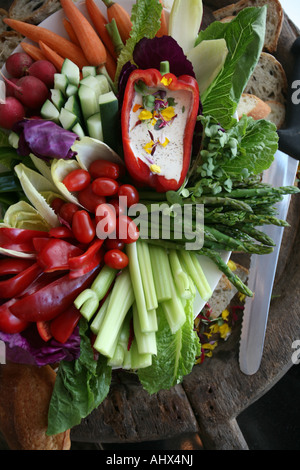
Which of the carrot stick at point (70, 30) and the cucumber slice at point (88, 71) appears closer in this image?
the cucumber slice at point (88, 71)

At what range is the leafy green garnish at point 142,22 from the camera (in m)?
1.85

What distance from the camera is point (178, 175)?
1.84m

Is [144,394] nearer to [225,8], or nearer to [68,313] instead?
[68,313]

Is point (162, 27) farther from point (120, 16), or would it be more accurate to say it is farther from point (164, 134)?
point (164, 134)

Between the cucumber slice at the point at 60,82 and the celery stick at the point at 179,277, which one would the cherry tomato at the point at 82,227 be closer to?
the celery stick at the point at 179,277

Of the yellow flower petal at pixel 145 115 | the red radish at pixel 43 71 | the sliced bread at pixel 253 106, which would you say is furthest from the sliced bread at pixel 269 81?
the red radish at pixel 43 71

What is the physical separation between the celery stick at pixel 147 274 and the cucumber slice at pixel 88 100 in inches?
24.6

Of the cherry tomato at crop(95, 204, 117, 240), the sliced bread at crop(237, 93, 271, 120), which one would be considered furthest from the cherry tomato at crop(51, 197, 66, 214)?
the sliced bread at crop(237, 93, 271, 120)

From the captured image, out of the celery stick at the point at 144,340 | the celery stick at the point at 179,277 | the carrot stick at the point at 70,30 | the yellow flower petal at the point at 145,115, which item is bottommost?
the celery stick at the point at 144,340

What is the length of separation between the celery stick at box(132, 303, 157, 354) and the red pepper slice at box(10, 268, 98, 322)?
29 centimetres

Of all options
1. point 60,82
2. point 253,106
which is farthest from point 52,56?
point 253,106

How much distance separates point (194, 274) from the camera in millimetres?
1841

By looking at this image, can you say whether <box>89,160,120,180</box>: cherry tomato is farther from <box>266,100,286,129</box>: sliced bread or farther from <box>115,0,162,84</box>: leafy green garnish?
<box>266,100,286,129</box>: sliced bread
